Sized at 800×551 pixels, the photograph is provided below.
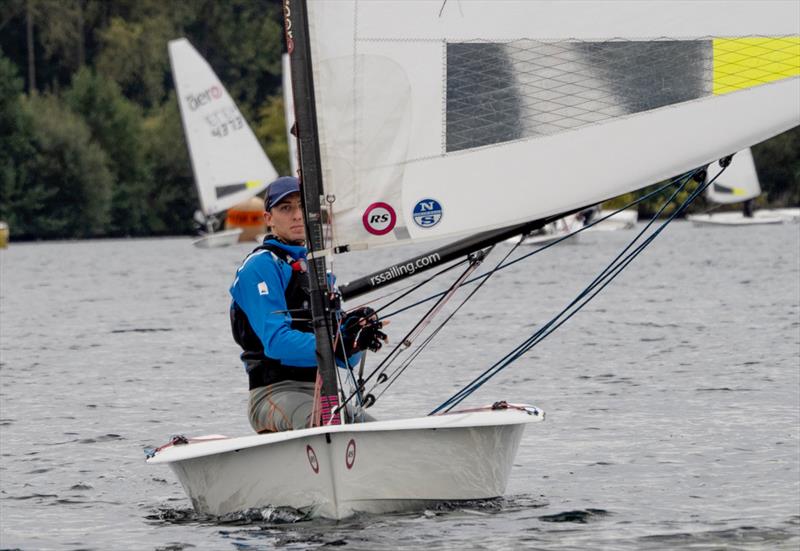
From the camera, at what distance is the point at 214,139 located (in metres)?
54.0

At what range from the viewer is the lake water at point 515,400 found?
8430 mm

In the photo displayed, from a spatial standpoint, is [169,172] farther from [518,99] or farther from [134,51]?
[518,99]

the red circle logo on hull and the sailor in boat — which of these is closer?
the red circle logo on hull

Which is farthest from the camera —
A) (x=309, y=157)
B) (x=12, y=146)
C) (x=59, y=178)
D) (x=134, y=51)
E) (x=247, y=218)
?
(x=134, y=51)

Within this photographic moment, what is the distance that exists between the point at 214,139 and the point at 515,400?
40.3 meters

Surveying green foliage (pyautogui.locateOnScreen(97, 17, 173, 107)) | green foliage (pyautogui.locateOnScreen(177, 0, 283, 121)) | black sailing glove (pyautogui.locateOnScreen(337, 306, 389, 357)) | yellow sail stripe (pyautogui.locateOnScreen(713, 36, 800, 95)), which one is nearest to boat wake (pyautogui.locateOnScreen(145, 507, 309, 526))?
black sailing glove (pyautogui.locateOnScreen(337, 306, 389, 357))

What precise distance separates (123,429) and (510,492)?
14.7 ft

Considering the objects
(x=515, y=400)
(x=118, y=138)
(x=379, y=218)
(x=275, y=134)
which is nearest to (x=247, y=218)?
(x=118, y=138)

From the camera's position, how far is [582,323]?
76.5 ft

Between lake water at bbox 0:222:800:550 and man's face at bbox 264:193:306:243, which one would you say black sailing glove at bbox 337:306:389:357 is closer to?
man's face at bbox 264:193:306:243

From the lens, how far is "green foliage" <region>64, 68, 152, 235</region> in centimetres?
7306

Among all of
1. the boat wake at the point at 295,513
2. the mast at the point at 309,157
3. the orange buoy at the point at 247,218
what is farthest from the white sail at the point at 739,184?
the mast at the point at 309,157

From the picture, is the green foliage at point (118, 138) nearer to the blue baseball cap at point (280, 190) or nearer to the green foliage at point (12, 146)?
the green foliage at point (12, 146)

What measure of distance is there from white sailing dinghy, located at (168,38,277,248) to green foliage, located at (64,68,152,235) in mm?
19929
